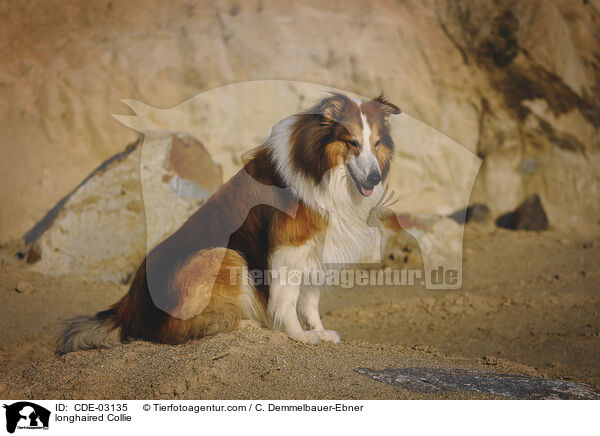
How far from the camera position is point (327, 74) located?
8.20 m

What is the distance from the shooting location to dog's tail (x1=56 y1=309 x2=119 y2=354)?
12.4 feet

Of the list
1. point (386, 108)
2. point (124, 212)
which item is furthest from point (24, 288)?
point (386, 108)

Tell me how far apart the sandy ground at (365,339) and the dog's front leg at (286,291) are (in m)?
0.12

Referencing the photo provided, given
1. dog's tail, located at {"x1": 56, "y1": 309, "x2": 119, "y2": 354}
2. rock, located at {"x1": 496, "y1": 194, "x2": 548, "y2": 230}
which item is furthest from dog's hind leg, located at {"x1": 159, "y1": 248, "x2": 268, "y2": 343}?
rock, located at {"x1": 496, "y1": 194, "x2": 548, "y2": 230}

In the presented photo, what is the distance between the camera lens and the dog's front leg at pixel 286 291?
3.72 meters

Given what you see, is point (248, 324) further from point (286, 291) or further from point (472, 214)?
point (472, 214)

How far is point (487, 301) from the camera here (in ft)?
19.1

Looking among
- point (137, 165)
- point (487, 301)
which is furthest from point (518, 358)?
point (137, 165)

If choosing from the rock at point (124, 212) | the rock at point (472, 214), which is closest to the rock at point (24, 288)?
the rock at point (124, 212)
